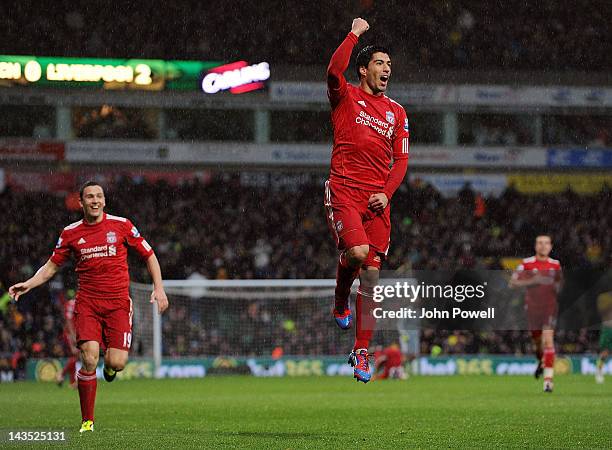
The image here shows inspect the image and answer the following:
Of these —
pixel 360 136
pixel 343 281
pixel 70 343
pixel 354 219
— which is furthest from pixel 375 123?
pixel 70 343

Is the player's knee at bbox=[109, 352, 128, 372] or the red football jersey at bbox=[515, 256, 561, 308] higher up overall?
the red football jersey at bbox=[515, 256, 561, 308]

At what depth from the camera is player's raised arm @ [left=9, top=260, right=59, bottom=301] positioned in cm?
988

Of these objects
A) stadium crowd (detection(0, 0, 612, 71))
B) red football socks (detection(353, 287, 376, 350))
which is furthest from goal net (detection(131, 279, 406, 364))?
red football socks (detection(353, 287, 376, 350))

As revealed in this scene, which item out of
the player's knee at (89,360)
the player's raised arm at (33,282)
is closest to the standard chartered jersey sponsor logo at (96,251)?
the player's raised arm at (33,282)

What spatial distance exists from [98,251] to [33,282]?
70cm

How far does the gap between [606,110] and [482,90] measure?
488cm

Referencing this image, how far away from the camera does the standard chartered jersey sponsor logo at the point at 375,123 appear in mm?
8953

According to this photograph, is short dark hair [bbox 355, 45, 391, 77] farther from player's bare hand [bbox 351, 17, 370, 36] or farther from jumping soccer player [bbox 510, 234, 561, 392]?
jumping soccer player [bbox 510, 234, 561, 392]

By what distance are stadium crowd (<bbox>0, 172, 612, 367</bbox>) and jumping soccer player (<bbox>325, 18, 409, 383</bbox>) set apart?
1604cm

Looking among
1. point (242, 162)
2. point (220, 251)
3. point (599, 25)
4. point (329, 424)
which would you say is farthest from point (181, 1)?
point (329, 424)

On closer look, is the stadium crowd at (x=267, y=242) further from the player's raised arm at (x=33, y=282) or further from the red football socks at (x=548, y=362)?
the player's raised arm at (x=33, y=282)

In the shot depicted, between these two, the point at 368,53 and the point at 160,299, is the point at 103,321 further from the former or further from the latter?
the point at 368,53

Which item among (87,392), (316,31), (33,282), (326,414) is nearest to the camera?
(33,282)

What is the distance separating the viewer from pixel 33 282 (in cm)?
1009
